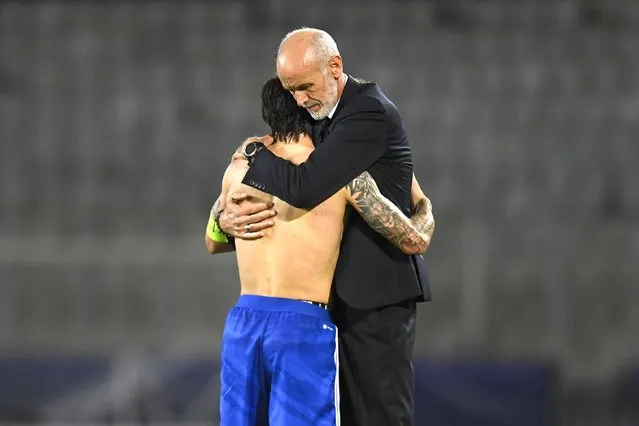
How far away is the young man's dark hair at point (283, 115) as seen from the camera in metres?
2.65

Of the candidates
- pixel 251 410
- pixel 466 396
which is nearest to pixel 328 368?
pixel 251 410

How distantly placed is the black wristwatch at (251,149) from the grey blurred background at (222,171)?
8.97ft

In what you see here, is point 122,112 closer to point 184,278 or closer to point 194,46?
point 194,46

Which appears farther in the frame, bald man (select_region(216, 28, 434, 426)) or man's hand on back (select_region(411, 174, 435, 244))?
man's hand on back (select_region(411, 174, 435, 244))

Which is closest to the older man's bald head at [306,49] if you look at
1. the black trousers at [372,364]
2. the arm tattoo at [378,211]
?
the arm tattoo at [378,211]

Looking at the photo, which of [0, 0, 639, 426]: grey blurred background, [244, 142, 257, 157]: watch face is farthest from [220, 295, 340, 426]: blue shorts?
[0, 0, 639, 426]: grey blurred background

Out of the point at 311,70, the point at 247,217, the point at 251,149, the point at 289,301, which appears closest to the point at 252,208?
the point at 247,217

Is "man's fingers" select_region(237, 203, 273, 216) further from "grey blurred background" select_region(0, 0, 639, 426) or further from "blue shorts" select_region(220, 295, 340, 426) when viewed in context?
"grey blurred background" select_region(0, 0, 639, 426)

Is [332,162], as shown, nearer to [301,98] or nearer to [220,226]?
[301,98]

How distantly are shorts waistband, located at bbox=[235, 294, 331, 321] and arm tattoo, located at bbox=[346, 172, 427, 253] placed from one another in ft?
0.85

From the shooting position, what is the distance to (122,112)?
592 centimetres

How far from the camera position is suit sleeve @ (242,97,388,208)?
2535 millimetres

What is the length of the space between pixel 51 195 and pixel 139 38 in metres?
1.05

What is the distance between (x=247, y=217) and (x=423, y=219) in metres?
0.50
